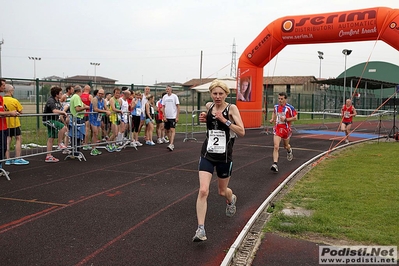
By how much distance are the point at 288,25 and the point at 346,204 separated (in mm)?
13399

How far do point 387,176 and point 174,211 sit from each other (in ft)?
16.5

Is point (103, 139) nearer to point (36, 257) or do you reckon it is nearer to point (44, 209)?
point (44, 209)

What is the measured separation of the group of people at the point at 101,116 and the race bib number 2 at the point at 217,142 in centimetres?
589

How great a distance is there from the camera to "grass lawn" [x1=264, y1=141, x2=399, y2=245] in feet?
15.8

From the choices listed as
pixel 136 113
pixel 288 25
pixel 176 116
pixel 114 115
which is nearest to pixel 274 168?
pixel 176 116

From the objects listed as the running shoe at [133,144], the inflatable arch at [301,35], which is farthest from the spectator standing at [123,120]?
the inflatable arch at [301,35]

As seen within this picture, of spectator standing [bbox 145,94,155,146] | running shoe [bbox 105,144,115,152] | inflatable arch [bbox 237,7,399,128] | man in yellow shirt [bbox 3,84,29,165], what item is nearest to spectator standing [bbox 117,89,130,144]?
running shoe [bbox 105,144,115,152]

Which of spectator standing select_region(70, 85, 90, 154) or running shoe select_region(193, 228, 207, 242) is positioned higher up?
spectator standing select_region(70, 85, 90, 154)

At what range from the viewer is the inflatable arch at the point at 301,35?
14.8m

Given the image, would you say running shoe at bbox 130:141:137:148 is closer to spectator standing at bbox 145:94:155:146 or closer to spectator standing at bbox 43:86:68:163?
spectator standing at bbox 145:94:155:146

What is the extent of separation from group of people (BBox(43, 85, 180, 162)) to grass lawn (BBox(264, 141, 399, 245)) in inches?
220

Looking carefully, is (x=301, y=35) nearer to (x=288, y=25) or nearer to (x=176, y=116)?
(x=288, y=25)

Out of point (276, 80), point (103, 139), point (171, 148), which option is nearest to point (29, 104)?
point (103, 139)

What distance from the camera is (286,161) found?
10.7 metres
